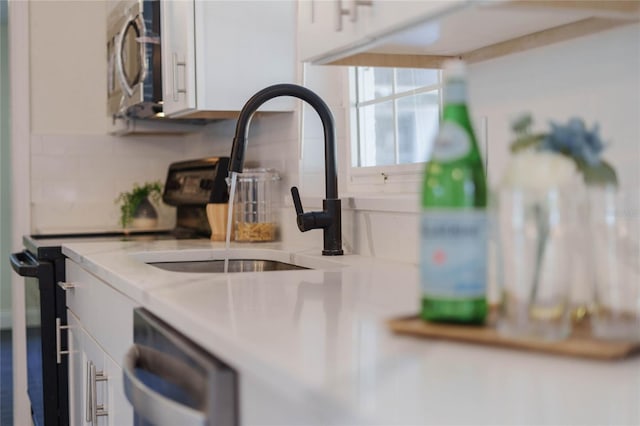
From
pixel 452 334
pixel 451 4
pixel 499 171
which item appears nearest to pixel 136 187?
pixel 499 171

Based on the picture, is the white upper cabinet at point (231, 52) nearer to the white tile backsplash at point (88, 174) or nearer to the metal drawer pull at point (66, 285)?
the metal drawer pull at point (66, 285)

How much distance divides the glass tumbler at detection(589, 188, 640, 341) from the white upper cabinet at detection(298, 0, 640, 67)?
0.38 metres

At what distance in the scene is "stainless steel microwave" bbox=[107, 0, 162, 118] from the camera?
3002 millimetres

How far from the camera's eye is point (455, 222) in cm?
96

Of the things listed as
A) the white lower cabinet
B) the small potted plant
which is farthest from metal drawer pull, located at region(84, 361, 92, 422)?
the small potted plant

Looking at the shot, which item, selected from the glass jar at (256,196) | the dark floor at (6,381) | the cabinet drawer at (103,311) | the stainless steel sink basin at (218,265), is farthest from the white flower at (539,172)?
the dark floor at (6,381)

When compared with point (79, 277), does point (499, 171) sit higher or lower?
higher

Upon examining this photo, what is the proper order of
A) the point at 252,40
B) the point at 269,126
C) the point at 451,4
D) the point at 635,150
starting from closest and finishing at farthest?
the point at 451,4 → the point at 635,150 → the point at 252,40 → the point at 269,126

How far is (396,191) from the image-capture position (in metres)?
2.40

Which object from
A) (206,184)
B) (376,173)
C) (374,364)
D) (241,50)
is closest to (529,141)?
(374,364)

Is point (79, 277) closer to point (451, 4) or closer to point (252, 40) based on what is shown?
point (252, 40)

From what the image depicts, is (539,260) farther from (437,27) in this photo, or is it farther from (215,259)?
(215,259)

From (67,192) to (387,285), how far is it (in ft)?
8.95

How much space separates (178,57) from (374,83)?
664 mm
